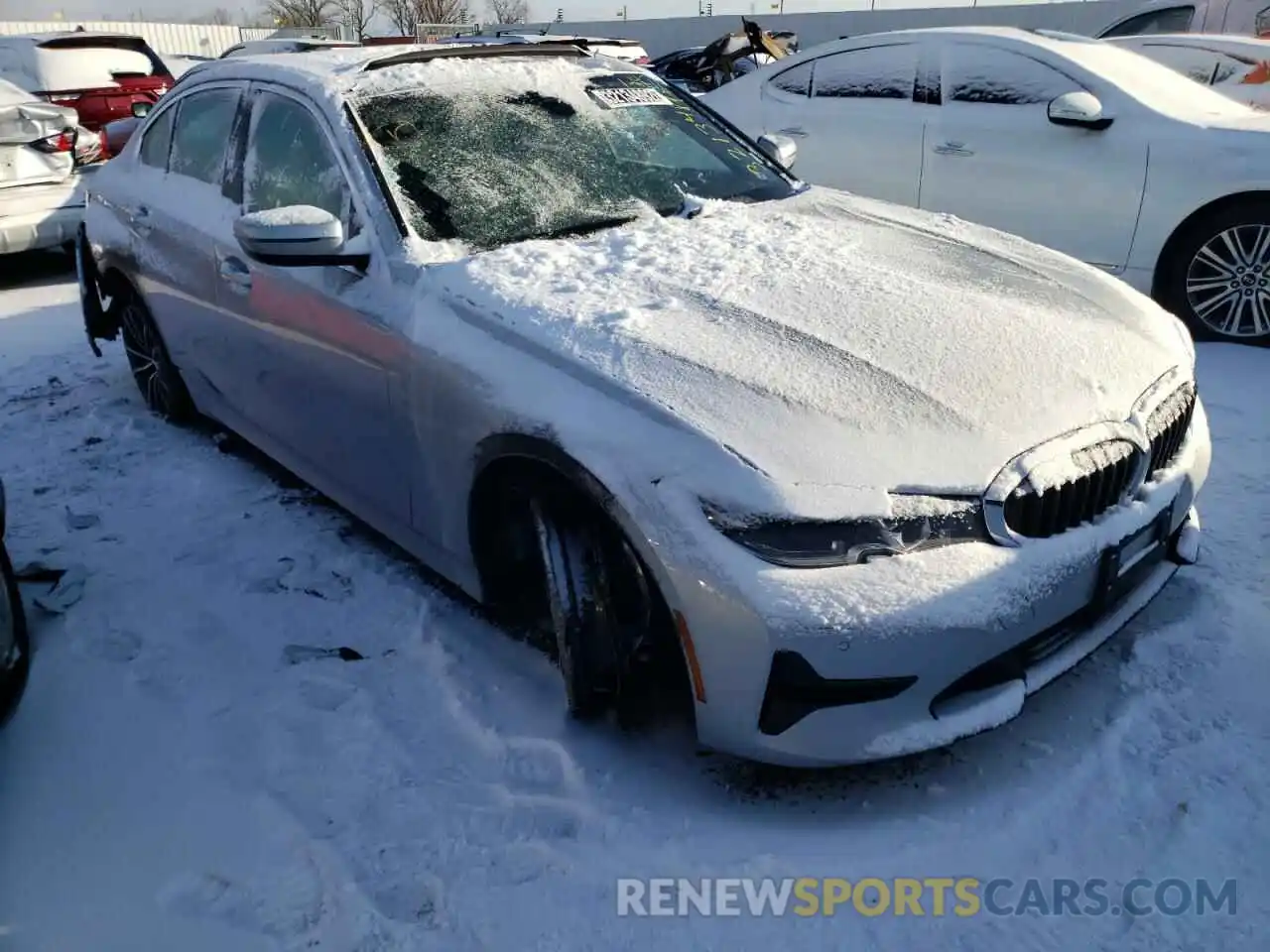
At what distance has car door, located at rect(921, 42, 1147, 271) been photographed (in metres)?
5.12

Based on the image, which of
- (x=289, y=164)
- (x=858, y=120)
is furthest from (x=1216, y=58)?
(x=289, y=164)

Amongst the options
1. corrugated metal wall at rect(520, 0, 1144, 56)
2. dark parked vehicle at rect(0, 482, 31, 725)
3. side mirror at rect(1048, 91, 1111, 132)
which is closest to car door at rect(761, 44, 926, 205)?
side mirror at rect(1048, 91, 1111, 132)

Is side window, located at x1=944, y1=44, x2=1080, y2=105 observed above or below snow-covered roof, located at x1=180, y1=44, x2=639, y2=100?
below

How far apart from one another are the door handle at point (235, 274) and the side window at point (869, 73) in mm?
4299

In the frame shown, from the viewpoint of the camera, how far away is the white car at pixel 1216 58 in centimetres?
675

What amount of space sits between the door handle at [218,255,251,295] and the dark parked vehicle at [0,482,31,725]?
1.15 meters

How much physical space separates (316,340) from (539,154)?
0.92 m

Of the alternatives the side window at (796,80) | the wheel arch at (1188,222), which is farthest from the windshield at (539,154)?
the side window at (796,80)

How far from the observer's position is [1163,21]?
9.61 m

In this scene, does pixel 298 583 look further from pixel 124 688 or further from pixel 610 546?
pixel 610 546

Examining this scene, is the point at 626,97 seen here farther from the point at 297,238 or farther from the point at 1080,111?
the point at 1080,111

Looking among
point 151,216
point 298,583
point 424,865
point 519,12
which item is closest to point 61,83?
point 151,216

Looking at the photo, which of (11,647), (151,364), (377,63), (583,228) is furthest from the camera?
(151,364)

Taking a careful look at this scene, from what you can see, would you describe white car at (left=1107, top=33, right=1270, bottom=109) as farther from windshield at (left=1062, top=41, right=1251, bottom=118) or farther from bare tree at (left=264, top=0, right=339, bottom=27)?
Result: bare tree at (left=264, top=0, right=339, bottom=27)
